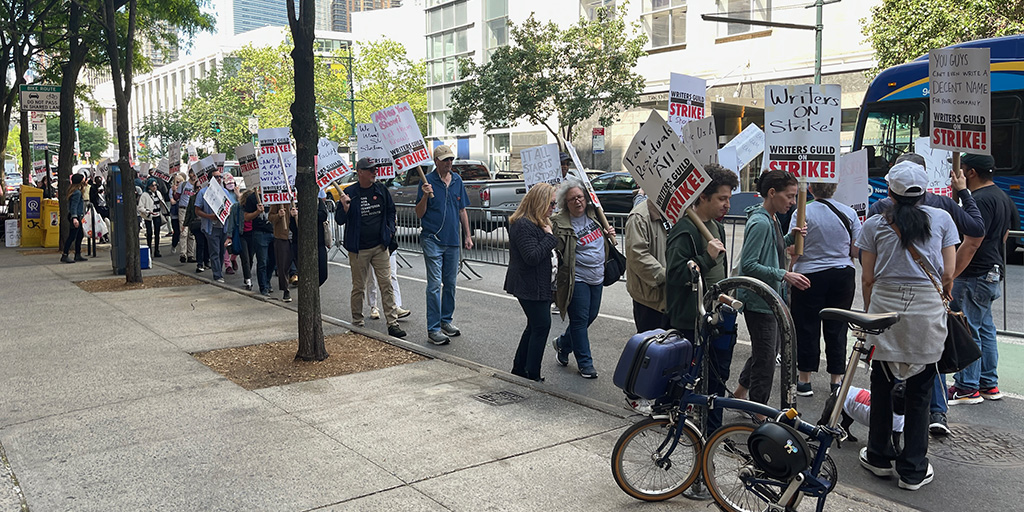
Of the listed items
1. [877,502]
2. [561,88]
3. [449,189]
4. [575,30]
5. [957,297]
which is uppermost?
[575,30]

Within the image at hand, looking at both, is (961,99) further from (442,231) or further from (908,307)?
(442,231)

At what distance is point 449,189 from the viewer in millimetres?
9219

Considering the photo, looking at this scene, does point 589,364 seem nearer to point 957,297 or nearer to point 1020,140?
point 957,297

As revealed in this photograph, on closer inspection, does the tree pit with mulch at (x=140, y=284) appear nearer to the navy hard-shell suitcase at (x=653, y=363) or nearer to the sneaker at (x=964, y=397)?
the navy hard-shell suitcase at (x=653, y=363)

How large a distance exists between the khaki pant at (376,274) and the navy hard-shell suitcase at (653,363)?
522cm

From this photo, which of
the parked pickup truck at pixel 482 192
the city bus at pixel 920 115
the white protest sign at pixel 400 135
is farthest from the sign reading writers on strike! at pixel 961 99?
the parked pickup truck at pixel 482 192

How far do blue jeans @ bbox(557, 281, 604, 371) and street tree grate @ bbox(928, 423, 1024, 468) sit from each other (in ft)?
8.86

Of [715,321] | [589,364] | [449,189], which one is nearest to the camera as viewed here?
[715,321]

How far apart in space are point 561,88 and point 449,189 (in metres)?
28.2

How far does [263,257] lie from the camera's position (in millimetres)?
12258

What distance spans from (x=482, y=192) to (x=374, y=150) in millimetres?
8705

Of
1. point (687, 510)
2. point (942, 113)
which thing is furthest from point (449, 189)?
point (687, 510)

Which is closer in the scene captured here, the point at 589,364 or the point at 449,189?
the point at 589,364

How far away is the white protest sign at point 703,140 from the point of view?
5980 millimetres
